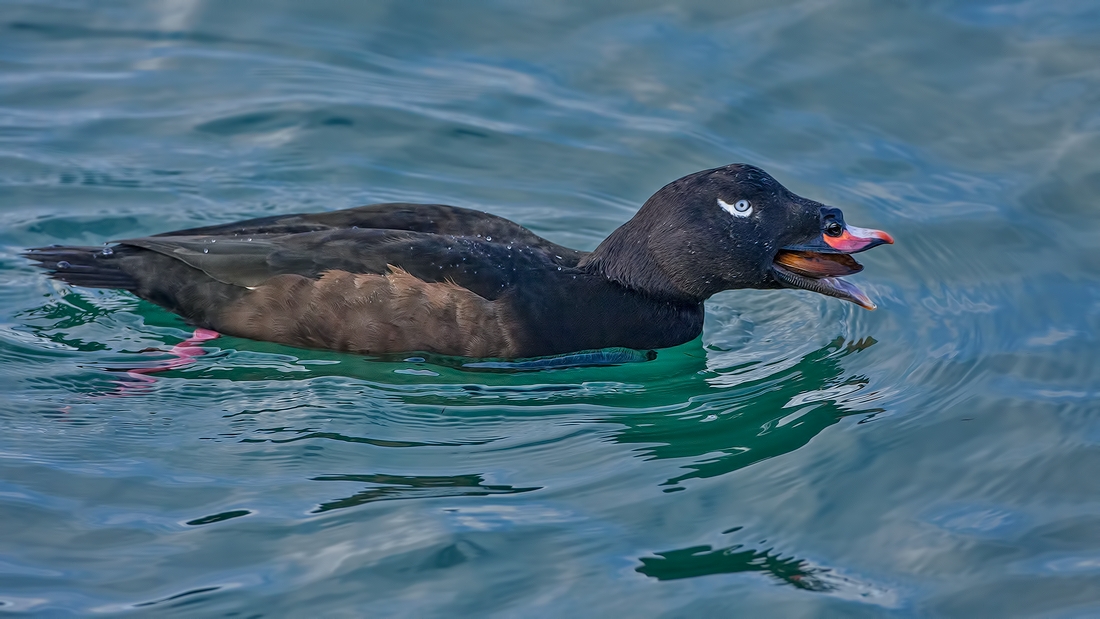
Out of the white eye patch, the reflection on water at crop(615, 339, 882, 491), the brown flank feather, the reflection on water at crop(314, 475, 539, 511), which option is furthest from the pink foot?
the white eye patch

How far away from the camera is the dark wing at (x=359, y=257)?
21.1 feet

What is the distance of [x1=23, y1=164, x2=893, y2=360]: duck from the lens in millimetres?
6414

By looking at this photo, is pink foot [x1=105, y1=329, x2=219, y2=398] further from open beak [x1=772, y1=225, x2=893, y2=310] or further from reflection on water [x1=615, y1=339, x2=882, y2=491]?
open beak [x1=772, y1=225, x2=893, y2=310]

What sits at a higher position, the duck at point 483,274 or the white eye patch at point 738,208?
the white eye patch at point 738,208

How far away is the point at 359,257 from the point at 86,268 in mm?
1549

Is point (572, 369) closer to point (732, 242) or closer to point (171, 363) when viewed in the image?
point (732, 242)

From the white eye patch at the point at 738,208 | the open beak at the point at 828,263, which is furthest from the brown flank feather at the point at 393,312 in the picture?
the open beak at the point at 828,263

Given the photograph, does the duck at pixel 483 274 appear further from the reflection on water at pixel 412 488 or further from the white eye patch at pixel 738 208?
the reflection on water at pixel 412 488

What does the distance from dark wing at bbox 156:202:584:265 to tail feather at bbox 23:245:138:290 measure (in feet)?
1.25

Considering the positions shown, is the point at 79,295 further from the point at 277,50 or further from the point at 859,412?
the point at 859,412

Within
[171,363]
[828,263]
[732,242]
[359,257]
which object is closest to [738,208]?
[732,242]

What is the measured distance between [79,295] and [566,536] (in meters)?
3.47

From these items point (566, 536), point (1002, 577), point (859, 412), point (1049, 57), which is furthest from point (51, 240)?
point (1049, 57)

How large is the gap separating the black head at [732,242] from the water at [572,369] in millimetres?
456
